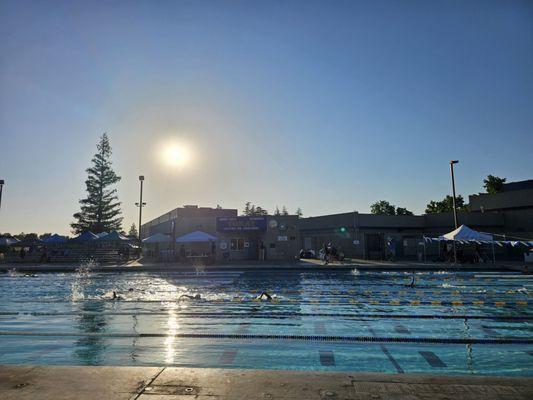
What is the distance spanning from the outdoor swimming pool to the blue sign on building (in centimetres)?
1857

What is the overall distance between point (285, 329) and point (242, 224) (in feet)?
83.9

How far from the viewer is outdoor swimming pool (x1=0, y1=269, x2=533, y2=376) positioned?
20.4ft

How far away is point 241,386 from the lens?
12.2 feet

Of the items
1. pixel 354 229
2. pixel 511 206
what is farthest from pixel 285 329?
pixel 511 206

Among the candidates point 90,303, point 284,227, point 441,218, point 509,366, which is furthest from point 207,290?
point 441,218

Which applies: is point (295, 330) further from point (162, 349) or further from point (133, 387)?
point (133, 387)

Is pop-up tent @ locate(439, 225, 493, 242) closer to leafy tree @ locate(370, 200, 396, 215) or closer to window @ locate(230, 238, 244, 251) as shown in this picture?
window @ locate(230, 238, 244, 251)

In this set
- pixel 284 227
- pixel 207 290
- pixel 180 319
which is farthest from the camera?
pixel 284 227

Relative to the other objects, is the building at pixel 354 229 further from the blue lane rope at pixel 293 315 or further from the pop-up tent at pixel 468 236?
the blue lane rope at pixel 293 315

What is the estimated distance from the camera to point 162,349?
674 centimetres

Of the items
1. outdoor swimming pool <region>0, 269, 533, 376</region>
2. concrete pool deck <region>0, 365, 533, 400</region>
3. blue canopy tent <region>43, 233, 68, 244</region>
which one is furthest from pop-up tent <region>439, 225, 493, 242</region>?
blue canopy tent <region>43, 233, 68, 244</region>

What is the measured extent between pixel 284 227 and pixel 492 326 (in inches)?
1002

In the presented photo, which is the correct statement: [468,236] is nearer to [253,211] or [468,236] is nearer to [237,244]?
[237,244]

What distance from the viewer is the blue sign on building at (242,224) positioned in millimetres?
33594
